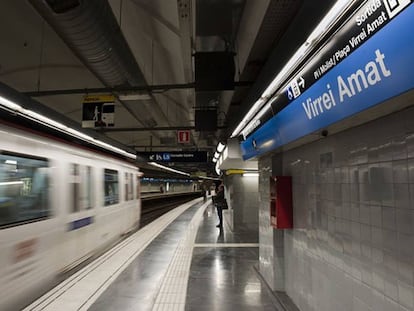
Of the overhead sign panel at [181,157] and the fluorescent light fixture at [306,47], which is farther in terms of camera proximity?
the overhead sign panel at [181,157]

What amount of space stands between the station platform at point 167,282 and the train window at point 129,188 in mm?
1759

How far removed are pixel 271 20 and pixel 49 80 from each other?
5.87 meters

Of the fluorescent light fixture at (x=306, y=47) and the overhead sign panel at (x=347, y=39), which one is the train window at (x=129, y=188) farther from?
the overhead sign panel at (x=347, y=39)

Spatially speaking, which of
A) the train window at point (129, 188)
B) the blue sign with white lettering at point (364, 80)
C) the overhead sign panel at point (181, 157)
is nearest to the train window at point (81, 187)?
the train window at point (129, 188)

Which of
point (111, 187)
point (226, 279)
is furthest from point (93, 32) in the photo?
point (111, 187)

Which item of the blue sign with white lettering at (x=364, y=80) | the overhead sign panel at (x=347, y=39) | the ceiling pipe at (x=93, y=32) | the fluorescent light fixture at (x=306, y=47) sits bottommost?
the blue sign with white lettering at (x=364, y=80)

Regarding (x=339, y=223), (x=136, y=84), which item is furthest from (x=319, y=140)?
(x=136, y=84)

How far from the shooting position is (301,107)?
2.68m

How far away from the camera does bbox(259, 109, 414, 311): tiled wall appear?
6.25ft

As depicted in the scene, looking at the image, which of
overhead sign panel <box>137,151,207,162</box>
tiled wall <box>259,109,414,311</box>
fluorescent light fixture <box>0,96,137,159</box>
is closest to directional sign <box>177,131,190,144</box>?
overhead sign panel <box>137,151,207,162</box>

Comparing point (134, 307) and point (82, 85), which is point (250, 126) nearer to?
point (134, 307)

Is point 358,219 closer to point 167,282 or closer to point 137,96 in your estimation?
point 167,282

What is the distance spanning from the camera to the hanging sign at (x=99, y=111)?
6.28 metres

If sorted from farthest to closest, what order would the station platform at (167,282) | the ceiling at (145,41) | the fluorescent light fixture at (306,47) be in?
the station platform at (167,282) → the ceiling at (145,41) → the fluorescent light fixture at (306,47)
